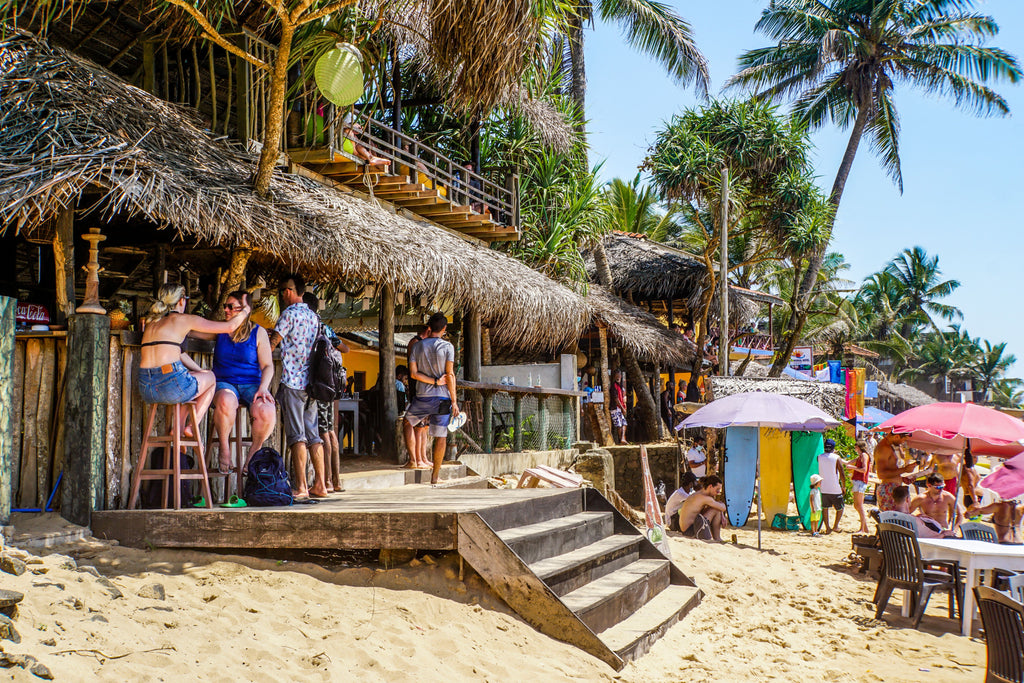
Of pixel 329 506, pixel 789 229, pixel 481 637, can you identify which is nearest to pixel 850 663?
pixel 481 637

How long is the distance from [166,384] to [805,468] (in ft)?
34.2

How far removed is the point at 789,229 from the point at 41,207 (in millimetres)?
19177

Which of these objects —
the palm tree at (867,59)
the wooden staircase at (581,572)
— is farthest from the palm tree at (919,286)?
the wooden staircase at (581,572)

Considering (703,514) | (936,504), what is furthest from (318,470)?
(936,504)

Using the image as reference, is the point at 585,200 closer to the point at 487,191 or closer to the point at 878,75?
the point at 487,191

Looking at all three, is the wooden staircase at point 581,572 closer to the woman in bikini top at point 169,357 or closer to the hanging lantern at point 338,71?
the woman in bikini top at point 169,357

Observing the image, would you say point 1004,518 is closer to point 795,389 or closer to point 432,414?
point 795,389

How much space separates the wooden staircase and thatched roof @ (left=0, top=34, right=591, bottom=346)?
3.04 m

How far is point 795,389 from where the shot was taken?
14844 millimetres

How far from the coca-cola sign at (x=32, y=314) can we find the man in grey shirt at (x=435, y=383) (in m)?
3.96

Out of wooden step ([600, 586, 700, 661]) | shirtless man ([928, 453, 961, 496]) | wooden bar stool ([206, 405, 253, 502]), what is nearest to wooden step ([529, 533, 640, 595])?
wooden step ([600, 586, 700, 661])

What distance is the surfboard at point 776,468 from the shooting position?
44.8ft

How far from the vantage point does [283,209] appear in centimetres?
760

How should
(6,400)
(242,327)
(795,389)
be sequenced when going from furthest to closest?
(795,389) → (242,327) → (6,400)
